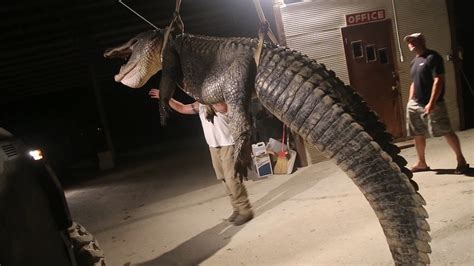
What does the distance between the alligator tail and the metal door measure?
→ 5455 millimetres

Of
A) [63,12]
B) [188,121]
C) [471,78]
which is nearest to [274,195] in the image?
[63,12]

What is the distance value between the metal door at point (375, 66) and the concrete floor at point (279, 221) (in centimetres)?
96

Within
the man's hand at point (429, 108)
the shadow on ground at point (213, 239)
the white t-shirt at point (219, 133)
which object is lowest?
the shadow on ground at point (213, 239)

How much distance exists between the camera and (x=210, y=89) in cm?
165

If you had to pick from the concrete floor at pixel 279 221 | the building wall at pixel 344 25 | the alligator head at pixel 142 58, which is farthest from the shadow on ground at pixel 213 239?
the alligator head at pixel 142 58

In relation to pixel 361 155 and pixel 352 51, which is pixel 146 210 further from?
pixel 361 155

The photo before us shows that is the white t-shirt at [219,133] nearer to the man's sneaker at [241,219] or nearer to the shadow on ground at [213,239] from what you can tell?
the man's sneaker at [241,219]

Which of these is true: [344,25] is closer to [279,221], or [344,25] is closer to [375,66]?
[375,66]

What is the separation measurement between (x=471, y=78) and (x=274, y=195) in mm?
8462

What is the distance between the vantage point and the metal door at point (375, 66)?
260 inches

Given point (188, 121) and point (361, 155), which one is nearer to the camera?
point (361, 155)

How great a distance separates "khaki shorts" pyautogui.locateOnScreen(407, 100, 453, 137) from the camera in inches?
192

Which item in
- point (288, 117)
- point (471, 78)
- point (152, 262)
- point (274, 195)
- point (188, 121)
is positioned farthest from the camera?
point (188, 121)

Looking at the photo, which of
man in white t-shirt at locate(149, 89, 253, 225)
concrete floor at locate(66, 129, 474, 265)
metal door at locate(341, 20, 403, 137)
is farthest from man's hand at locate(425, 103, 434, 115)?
man in white t-shirt at locate(149, 89, 253, 225)
